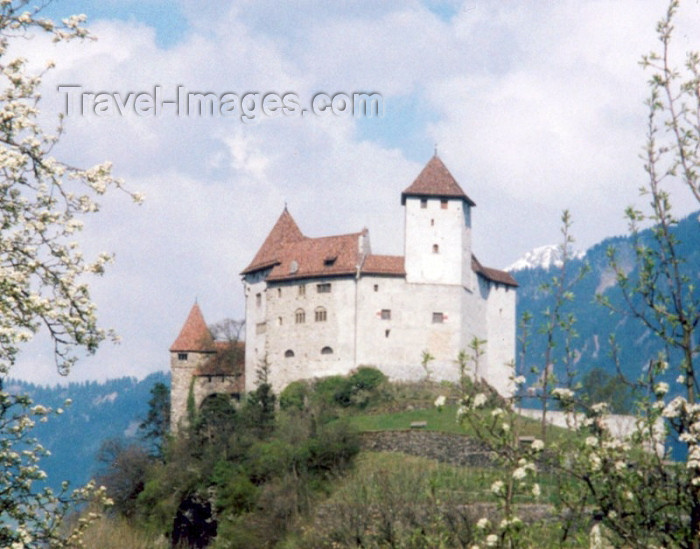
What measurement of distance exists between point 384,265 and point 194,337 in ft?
52.1

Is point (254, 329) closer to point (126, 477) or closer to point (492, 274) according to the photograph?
point (126, 477)

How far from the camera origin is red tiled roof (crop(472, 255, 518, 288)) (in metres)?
65.3

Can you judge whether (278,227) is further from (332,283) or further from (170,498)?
(170,498)

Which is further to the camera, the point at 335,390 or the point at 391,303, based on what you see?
the point at 391,303

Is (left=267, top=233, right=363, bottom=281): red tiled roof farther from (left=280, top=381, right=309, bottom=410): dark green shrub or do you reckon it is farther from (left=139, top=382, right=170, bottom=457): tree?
(left=139, top=382, right=170, bottom=457): tree

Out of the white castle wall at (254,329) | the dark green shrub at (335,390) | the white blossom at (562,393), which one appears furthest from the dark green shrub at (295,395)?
the white blossom at (562,393)

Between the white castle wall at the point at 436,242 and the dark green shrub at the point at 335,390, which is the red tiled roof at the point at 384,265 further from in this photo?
the dark green shrub at the point at 335,390

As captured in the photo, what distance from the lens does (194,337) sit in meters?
72.8

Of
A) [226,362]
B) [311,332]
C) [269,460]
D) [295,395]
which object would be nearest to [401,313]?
[311,332]

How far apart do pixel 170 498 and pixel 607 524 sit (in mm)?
45484

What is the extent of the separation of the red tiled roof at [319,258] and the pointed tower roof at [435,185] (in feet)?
13.4

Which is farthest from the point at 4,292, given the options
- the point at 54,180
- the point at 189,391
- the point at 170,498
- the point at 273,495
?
the point at 189,391

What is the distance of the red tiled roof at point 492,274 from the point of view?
65312 millimetres

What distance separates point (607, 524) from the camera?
10.1 meters
